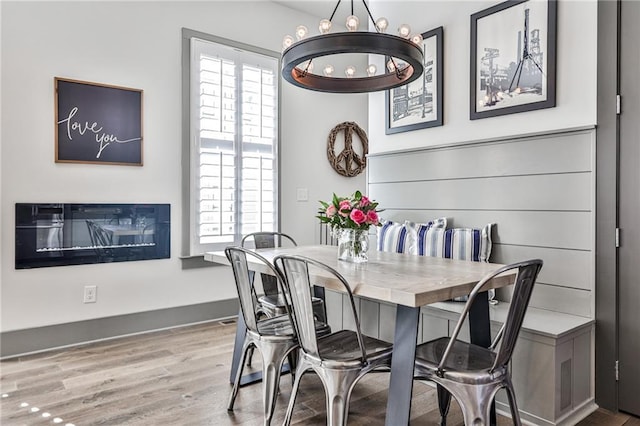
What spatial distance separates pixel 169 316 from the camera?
3.79 m

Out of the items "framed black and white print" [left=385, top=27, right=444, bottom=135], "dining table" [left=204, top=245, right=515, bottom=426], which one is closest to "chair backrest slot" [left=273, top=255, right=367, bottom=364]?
"dining table" [left=204, top=245, right=515, bottom=426]

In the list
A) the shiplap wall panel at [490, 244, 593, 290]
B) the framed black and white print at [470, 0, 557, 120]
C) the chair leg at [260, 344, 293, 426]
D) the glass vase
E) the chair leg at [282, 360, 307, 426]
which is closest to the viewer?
the chair leg at [282, 360, 307, 426]

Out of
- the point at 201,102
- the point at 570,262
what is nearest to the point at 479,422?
the point at 570,262

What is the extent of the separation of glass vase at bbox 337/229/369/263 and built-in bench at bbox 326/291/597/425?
2.08 ft

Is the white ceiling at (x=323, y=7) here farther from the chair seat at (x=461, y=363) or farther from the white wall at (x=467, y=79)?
the chair seat at (x=461, y=363)

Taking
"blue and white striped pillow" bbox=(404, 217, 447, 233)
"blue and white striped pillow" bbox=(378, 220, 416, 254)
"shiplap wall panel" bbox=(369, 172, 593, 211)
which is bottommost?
"blue and white striped pillow" bbox=(378, 220, 416, 254)

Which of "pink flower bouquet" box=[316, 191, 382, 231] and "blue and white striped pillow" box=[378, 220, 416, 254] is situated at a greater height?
"pink flower bouquet" box=[316, 191, 382, 231]

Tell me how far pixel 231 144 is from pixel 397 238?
1.84 metres

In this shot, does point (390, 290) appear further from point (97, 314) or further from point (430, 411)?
point (97, 314)

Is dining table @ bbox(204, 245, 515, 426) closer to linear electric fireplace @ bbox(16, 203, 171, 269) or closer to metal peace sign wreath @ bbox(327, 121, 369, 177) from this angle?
linear electric fireplace @ bbox(16, 203, 171, 269)

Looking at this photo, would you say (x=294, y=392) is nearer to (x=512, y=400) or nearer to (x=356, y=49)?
(x=512, y=400)

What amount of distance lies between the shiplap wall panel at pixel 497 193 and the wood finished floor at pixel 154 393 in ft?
3.89

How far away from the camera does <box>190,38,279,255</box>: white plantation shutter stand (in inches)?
154

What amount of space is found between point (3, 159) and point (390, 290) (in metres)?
2.91
